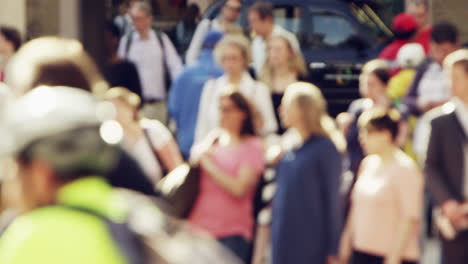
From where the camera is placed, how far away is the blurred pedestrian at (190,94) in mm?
8633

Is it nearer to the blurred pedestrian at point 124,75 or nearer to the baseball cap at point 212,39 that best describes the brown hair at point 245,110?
the baseball cap at point 212,39

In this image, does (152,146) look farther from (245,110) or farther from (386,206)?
(386,206)

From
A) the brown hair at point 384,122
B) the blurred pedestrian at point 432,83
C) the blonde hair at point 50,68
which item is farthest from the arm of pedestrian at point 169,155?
the blonde hair at point 50,68

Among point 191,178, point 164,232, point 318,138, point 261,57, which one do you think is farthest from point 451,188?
point 164,232

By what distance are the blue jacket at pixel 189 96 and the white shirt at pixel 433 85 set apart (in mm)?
1426

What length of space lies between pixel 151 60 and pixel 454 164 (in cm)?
513

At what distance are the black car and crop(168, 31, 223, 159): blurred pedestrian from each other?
590 cm

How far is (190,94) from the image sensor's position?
866 centimetres

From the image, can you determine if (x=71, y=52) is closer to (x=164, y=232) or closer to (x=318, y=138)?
(x=164, y=232)

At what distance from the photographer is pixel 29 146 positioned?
224 centimetres

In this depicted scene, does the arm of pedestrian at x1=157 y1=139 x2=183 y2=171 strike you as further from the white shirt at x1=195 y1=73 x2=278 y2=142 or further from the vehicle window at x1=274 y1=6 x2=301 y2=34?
the vehicle window at x1=274 y1=6 x2=301 y2=34

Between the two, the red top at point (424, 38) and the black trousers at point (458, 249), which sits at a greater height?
the red top at point (424, 38)

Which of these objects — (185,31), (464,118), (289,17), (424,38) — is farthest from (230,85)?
(185,31)

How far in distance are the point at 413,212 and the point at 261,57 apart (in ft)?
10.5
